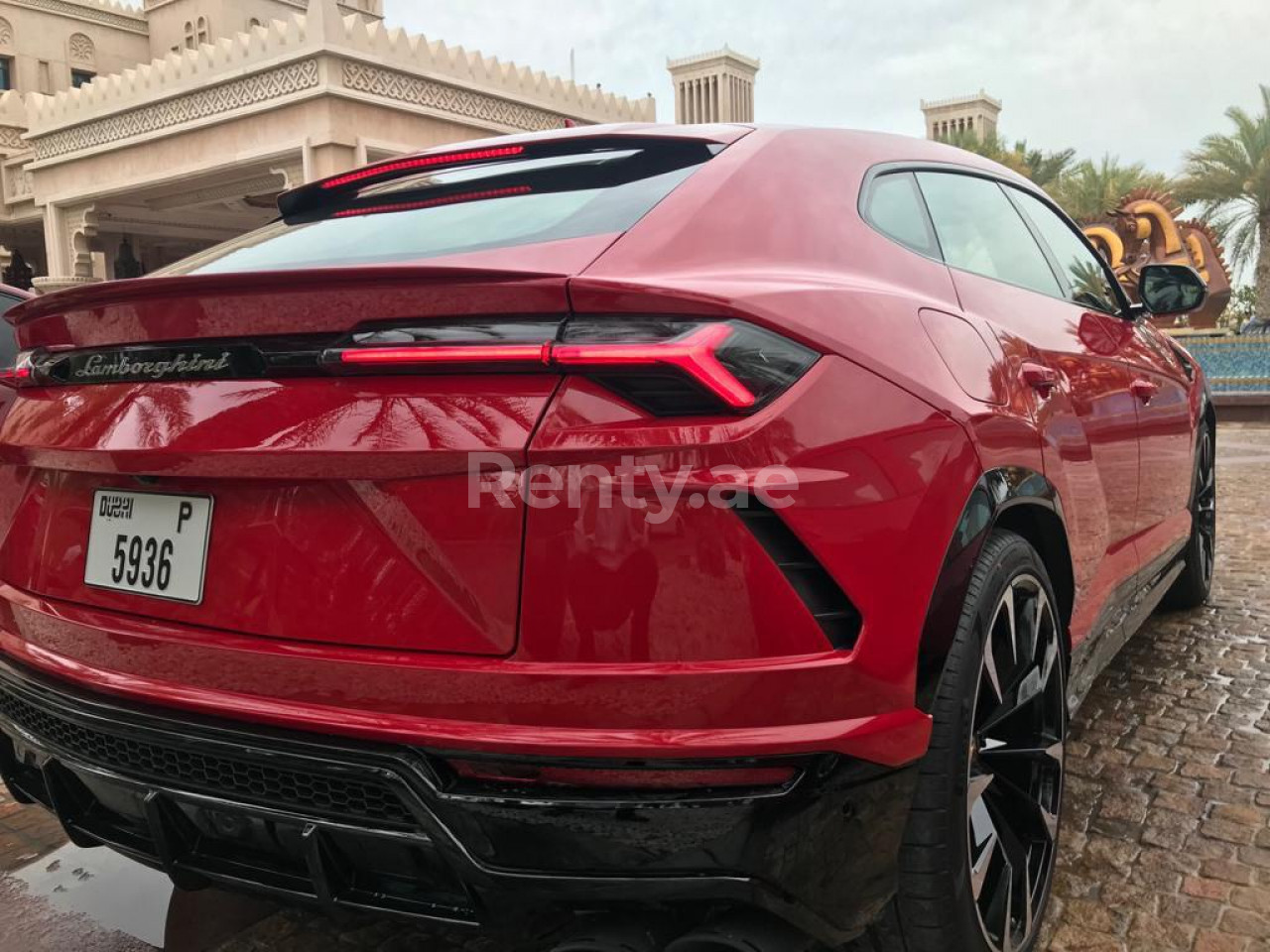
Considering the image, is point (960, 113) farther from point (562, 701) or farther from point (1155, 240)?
point (562, 701)

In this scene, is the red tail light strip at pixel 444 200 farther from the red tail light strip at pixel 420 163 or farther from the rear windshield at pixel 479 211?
the red tail light strip at pixel 420 163

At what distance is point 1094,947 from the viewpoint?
2.10 m

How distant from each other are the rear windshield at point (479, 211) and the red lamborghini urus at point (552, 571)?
1 cm

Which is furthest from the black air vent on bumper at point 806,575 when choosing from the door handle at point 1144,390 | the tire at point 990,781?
the door handle at point 1144,390

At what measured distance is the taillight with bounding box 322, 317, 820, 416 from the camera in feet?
4.55

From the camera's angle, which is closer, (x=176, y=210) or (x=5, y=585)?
(x=5, y=585)

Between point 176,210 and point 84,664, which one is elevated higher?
point 176,210

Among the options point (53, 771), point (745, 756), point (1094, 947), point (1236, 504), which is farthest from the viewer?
point (1236, 504)

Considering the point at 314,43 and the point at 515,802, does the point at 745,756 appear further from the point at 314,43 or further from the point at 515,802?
the point at 314,43

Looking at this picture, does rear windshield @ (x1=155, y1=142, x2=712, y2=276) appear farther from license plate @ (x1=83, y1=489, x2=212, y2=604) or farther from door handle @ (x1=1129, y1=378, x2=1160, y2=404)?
door handle @ (x1=1129, y1=378, x2=1160, y2=404)

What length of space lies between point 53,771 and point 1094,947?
1972mm

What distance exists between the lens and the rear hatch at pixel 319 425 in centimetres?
143

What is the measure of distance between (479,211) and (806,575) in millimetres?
928

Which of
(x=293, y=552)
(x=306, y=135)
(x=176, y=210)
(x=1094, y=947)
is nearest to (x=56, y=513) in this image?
(x=293, y=552)
